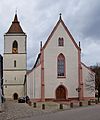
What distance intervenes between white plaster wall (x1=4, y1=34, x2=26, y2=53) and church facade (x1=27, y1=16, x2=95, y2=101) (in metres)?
17.8

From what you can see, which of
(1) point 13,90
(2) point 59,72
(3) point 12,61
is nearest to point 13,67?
(3) point 12,61

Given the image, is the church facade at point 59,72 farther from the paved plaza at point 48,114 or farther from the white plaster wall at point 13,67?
the paved plaza at point 48,114

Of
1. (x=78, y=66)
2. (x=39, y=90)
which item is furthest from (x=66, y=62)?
(x=39, y=90)

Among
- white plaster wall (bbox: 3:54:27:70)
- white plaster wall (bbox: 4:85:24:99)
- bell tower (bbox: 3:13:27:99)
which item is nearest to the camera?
white plaster wall (bbox: 3:54:27:70)

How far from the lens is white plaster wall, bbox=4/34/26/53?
86.4 m

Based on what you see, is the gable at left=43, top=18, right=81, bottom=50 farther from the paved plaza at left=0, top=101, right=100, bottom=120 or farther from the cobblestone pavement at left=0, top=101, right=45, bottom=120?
the paved plaza at left=0, top=101, right=100, bottom=120

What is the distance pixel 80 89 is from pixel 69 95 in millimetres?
2578

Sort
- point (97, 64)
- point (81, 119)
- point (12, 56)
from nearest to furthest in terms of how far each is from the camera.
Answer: point (81, 119) < point (12, 56) < point (97, 64)

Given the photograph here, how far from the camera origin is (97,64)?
95.9m

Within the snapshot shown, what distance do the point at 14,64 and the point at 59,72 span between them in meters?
19.5

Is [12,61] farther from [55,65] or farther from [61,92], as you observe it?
[61,92]

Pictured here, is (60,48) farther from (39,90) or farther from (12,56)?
(12,56)

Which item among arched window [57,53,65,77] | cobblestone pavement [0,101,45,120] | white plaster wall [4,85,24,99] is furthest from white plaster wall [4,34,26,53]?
cobblestone pavement [0,101,45,120]

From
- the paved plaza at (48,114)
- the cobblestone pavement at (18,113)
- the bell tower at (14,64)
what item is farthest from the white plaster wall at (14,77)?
the paved plaza at (48,114)
